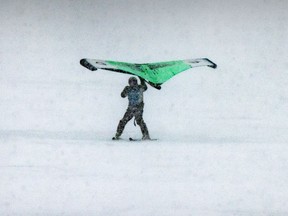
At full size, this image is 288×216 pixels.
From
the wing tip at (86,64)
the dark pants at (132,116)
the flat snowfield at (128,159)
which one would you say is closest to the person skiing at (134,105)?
the dark pants at (132,116)

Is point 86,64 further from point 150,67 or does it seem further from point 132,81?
point 150,67

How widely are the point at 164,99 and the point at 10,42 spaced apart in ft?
4.25

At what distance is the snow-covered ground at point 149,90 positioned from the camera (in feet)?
10.9

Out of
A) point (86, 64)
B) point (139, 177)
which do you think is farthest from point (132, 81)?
point (139, 177)

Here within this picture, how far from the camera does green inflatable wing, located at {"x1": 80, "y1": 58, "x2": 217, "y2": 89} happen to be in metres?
3.51

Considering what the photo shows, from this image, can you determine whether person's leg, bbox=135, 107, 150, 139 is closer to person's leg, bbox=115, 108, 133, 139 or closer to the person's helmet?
person's leg, bbox=115, 108, 133, 139

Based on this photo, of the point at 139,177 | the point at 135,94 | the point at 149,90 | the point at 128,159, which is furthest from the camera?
the point at 149,90

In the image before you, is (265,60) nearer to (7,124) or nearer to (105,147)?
(105,147)

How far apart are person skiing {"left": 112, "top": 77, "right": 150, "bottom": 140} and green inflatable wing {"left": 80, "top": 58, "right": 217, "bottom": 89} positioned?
6cm

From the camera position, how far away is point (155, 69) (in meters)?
3.63

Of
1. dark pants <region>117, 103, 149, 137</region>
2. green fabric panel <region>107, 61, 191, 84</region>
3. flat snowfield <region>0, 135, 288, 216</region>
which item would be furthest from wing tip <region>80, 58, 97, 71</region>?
flat snowfield <region>0, 135, 288, 216</region>

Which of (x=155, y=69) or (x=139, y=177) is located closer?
(x=139, y=177)

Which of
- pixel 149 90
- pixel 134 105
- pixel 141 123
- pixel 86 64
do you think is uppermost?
pixel 86 64

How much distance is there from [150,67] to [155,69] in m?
0.04
